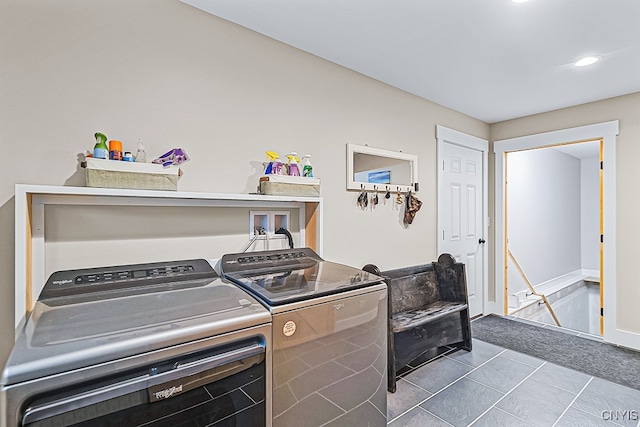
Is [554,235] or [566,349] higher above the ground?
[554,235]

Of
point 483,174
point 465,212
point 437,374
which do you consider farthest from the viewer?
point 483,174

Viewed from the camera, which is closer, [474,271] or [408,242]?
[408,242]

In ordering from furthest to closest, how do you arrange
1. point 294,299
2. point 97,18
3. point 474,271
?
point 474,271 → point 97,18 → point 294,299

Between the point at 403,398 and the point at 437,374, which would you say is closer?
the point at 403,398

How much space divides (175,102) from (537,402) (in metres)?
2.81

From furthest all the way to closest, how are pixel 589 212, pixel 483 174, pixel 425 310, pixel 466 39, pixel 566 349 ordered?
1. pixel 589 212
2. pixel 483 174
3. pixel 566 349
4. pixel 425 310
5. pixel 466 39

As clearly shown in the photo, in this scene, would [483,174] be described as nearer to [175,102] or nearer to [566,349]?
[566,349]

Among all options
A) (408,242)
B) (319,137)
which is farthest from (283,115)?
(408,242)

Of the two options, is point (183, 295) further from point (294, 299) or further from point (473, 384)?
point (473, 384)

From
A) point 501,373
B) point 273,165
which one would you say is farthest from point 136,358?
point 501,373

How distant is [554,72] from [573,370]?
2301 mm

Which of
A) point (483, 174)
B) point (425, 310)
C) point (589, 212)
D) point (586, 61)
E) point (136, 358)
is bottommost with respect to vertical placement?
point (425, 310)

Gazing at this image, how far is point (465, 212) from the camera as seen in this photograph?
3.59 meters

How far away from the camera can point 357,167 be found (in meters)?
2.51
